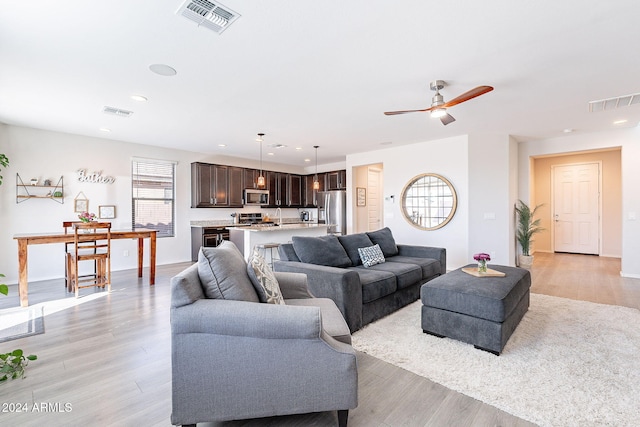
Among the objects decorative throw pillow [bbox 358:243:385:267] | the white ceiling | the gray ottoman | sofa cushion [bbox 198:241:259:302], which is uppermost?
the white ceiling

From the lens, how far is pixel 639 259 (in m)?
5.11

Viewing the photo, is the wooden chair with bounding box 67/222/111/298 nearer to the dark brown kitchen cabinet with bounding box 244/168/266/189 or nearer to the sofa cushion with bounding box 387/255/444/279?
the dark brown kitchen cabinet with bounding box 244/168/266/189

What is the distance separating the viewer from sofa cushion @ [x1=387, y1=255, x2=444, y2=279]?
13.0ft

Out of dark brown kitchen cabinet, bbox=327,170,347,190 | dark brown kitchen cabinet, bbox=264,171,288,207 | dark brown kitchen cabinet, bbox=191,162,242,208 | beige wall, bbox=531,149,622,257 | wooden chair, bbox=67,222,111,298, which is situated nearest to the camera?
wooden chair, bbox=67,222,111,298

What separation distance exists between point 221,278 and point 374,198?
687 centimetres

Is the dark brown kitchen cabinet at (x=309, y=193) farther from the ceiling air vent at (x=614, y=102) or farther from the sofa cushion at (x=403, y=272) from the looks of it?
the ceiling air vent at (x=614, y=102)

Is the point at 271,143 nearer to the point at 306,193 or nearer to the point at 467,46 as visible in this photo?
the point at 306,193

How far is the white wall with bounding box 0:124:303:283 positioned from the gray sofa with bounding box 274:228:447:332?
4143mm

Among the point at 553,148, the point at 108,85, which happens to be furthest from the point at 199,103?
the point at 553,148

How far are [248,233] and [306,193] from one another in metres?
4.29

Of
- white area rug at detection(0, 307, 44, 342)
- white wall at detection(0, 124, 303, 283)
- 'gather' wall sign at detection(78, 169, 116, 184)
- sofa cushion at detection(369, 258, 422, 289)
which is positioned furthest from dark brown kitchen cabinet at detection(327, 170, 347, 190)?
white area rug at detection(0, 307, 44, 342)

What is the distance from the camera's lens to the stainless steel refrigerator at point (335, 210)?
7809 mm

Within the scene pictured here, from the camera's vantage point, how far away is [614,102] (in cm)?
378

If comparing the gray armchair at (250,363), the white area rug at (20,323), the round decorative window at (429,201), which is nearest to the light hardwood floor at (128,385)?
the white area rug at (20,323)
